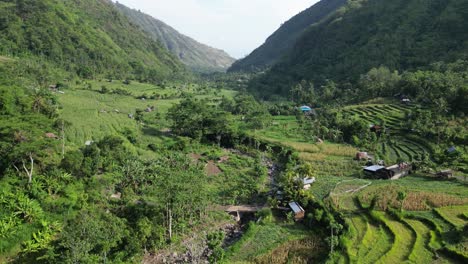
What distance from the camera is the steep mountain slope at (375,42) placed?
96.2 m

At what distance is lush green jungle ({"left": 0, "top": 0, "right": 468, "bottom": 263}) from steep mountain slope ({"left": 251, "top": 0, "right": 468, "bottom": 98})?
28.6 ft

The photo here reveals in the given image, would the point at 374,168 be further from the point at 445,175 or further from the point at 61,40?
the point at 61,40

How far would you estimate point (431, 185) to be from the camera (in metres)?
31.5

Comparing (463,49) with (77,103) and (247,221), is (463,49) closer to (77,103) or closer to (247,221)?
(247,221)

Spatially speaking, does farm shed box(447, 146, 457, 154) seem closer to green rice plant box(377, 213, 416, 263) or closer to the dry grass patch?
the dry grass patch

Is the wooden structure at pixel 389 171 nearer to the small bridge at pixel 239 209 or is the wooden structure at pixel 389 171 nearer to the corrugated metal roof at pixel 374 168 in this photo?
the corrugated metal roof at pixel 374 168

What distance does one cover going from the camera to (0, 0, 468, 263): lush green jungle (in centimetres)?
2223

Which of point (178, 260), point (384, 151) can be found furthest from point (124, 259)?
point (384, 151)

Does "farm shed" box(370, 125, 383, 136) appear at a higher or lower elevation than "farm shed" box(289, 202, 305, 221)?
higher

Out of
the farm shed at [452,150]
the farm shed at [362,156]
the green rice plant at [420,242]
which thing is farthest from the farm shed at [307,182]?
the farm shed at [452,150]

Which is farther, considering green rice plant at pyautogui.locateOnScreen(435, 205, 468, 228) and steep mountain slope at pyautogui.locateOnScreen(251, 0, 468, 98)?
steep mountain slope at pyautogui.locateOnScreen(251, 0, 468, 98)

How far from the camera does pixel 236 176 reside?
38781 mm

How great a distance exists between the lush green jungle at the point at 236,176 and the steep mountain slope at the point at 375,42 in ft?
28.6

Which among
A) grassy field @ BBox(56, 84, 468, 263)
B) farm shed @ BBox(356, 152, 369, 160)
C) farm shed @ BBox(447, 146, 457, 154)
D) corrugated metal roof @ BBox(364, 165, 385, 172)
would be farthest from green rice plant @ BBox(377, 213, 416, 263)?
farm shed @ BBox(447, 146, 457, 154)
